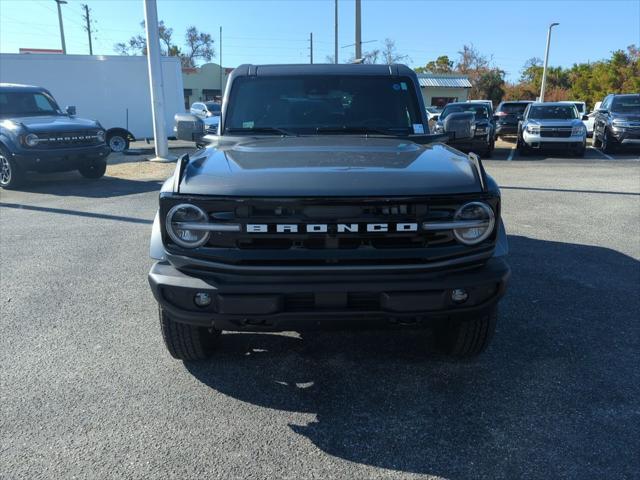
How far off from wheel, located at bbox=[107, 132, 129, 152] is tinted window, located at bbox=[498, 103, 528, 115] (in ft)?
48.7

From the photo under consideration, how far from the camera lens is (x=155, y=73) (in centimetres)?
1438

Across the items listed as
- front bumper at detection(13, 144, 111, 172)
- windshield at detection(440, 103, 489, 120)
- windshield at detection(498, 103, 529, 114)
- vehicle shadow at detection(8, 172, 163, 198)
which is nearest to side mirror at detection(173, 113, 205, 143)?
vehicle shadow at detection(8, 172, 163, 198)

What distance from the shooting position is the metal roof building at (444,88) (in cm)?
5412

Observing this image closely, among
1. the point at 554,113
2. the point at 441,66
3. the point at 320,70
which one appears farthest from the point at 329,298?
the point at 441,66

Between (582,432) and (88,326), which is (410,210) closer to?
(582,432)

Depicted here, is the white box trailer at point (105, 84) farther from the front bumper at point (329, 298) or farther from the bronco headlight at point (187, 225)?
the front bumper at point (329, 298)

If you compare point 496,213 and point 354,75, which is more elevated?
point 354,75

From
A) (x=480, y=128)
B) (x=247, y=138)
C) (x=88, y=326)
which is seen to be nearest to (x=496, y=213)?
(x=247, y=138)

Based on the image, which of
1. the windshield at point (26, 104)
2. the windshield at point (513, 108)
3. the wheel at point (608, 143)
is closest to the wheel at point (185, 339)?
the windshield at point (26, 104)

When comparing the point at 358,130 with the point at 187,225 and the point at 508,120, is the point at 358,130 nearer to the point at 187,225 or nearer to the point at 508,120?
the point at 187,225

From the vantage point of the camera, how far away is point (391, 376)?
133 inches

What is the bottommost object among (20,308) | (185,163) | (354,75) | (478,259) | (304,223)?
(20,308)

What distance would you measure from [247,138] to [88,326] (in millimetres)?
1895

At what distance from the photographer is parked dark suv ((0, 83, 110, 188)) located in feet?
33.3
